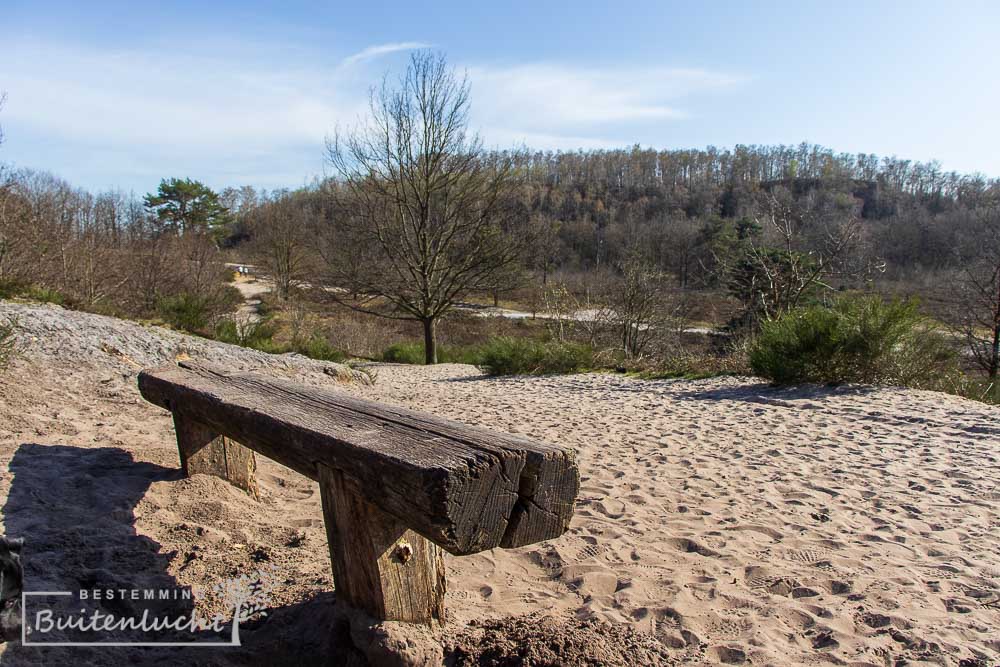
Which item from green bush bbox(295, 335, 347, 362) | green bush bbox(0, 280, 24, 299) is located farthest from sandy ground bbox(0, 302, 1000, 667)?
green bush bbox(295, 335, 347, 362)

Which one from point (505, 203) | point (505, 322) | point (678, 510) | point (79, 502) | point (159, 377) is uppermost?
point (505, 203)

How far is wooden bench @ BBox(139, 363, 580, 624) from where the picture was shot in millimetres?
1643

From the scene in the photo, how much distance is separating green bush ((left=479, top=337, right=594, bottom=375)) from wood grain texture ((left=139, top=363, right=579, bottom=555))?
10.1 meters

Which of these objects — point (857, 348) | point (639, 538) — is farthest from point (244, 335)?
point (639, 538)

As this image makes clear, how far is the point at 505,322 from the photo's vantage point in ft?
99.7

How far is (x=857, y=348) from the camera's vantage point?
812 cm

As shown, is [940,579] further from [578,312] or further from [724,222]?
[724,222]

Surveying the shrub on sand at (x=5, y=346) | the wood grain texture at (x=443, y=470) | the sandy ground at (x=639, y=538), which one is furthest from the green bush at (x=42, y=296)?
the wood grain texture at (x=443, y=470)

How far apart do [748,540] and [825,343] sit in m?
5.95

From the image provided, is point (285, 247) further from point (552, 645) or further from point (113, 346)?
point (552, 645)

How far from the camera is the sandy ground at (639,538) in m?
2.24

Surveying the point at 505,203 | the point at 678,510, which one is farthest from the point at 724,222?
the point at 678,510

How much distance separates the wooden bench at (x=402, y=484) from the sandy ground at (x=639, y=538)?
258 mm
